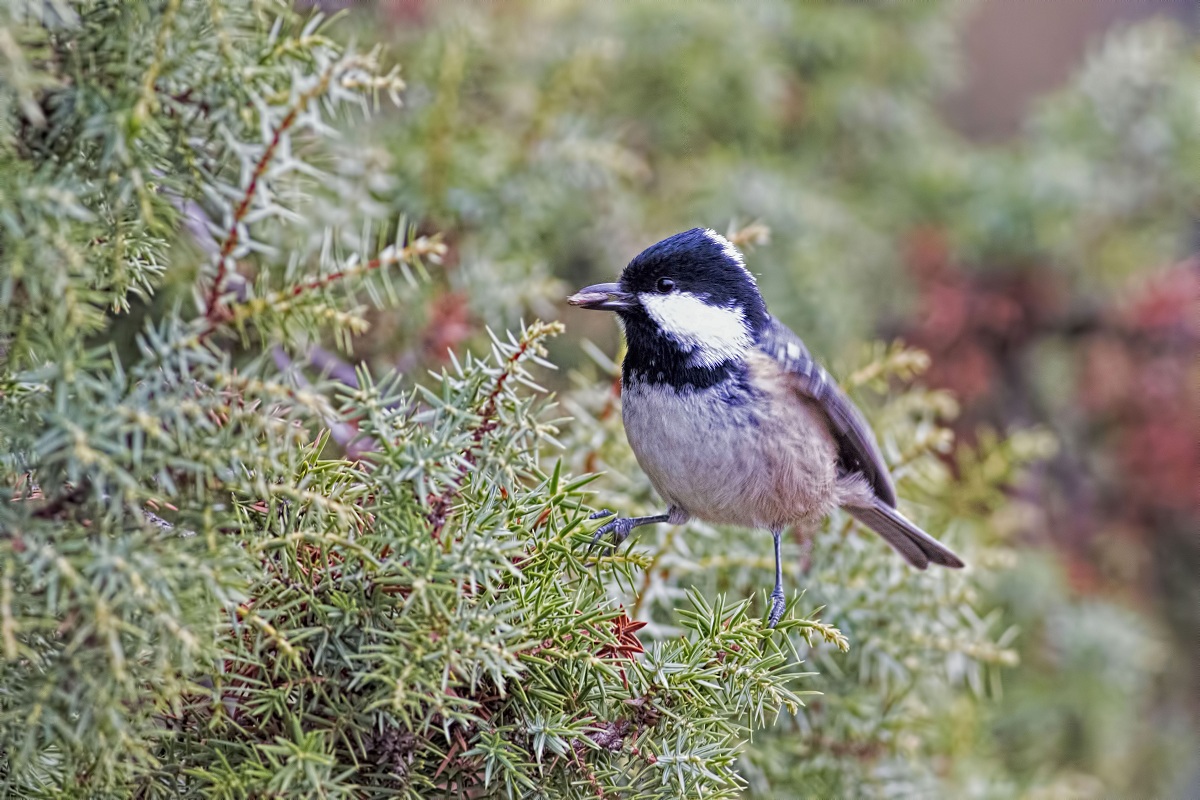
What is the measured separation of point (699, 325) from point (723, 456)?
25 centimetres

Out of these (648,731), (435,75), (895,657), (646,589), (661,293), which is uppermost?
(435,75)

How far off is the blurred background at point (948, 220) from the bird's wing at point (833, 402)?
0.57 metres

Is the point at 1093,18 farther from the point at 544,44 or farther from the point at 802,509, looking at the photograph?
the point at 802,509

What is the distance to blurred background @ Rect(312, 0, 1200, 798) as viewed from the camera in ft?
8.23

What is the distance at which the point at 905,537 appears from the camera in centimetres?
199

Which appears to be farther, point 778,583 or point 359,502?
point 778,583

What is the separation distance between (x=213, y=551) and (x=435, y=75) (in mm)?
1731

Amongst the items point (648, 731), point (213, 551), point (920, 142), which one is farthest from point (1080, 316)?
point (213, 551)

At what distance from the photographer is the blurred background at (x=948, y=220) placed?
2510 mm

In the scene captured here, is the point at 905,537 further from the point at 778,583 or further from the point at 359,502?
the point at 359,502

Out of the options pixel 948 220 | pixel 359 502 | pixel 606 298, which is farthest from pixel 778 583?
pixel 948 220

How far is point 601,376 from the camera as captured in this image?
100 inches

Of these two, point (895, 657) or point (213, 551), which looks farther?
point (895, 657)

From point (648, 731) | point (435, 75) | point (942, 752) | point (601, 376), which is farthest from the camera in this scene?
point (601, 376)
